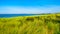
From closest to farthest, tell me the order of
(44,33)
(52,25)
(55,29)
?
1. (44,33)
2. (55,29)
3. (52,25)

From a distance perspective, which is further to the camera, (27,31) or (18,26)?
(18,26)

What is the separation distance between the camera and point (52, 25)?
16.0ft

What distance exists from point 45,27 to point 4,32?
157 centimetres

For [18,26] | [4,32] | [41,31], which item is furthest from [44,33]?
[4,32]

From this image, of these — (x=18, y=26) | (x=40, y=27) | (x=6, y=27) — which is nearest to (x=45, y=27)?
(x=40, y=27)

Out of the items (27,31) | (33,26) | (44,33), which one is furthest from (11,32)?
(44,33)

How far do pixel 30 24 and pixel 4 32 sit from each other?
1122 millimetres

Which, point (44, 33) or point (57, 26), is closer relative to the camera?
point (44, 33)

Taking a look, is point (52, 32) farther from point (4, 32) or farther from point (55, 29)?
point (4, 32)

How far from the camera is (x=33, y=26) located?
4.78m

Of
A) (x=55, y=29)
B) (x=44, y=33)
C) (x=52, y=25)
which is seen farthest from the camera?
(x=52, y=25)

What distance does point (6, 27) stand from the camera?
4766 mm

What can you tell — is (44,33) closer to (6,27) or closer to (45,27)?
(45,27)

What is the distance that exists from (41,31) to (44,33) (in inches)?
5.8
